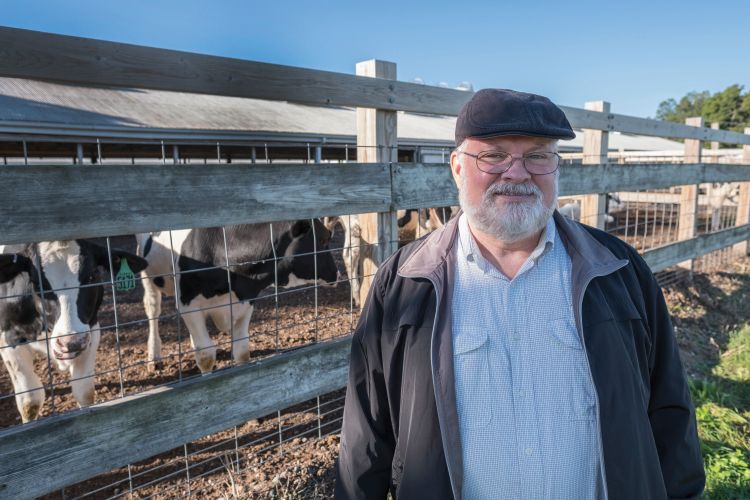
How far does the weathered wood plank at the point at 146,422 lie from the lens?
189 centimetres

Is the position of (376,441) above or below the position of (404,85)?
below

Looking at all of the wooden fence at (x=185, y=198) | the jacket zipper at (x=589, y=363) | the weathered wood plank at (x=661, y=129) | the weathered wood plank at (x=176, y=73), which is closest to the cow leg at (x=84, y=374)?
the wooden fence at (x=185, y=198)

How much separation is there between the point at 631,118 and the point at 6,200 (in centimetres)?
602

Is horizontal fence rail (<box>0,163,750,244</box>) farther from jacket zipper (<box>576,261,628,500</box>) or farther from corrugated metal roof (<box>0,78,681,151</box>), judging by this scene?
corrugated metal roof (<box>0,78,681,151</box>)

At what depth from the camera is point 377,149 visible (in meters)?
3.25

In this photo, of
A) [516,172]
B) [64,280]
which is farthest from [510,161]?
[64,280]

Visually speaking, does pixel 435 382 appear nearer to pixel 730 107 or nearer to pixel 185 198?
pixel 185 198

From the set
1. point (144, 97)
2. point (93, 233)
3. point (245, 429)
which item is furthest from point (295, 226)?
point (144, 97)

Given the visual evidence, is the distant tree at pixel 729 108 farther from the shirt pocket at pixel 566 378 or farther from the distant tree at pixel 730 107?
the shirt pocket at pixel 566 378

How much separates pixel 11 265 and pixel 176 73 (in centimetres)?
218

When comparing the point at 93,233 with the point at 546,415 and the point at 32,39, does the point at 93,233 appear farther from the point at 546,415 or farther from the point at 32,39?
the point at 546,415

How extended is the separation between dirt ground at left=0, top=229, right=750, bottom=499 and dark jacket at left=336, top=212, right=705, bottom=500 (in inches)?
45.6

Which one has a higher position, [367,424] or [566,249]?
[566,249]

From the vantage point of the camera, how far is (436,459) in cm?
162
